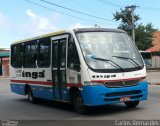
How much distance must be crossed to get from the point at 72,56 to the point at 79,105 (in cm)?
150

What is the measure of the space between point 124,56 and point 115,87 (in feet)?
3.77

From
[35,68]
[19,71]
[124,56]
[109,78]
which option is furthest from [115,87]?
[19,71]

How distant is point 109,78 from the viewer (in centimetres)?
1222

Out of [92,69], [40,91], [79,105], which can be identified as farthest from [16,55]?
[92,69]

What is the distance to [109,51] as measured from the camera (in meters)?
12.9

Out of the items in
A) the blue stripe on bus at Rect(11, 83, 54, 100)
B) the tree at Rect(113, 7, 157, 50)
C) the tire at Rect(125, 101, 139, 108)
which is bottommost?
the tire at Rect(125, 101, 139, 108)

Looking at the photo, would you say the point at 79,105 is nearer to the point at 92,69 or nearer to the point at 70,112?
the point at 70,112

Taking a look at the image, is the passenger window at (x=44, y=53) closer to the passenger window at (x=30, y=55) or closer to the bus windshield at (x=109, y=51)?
the passenger window at (x=30, y=55)

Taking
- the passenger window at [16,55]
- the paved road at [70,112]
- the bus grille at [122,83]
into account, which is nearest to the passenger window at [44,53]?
the paved road at [70,112]

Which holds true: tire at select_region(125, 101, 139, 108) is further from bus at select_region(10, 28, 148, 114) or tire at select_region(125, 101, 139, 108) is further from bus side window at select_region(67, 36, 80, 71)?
bus side window at select_region(67, 36, 80, 71)

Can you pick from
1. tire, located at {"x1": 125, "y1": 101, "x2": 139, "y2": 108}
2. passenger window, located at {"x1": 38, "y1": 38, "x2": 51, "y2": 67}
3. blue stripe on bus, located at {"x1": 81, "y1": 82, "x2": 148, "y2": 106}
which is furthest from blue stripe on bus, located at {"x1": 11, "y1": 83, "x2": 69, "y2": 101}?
tire, located at {"x1": 125, "y1": 101, "x2": 139, "y2": 108}

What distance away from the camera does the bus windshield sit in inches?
493

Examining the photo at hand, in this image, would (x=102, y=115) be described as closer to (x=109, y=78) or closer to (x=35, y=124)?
(x=109, y=78)

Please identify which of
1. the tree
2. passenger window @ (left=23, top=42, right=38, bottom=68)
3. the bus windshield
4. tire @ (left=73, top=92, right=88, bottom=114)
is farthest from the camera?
the tree
